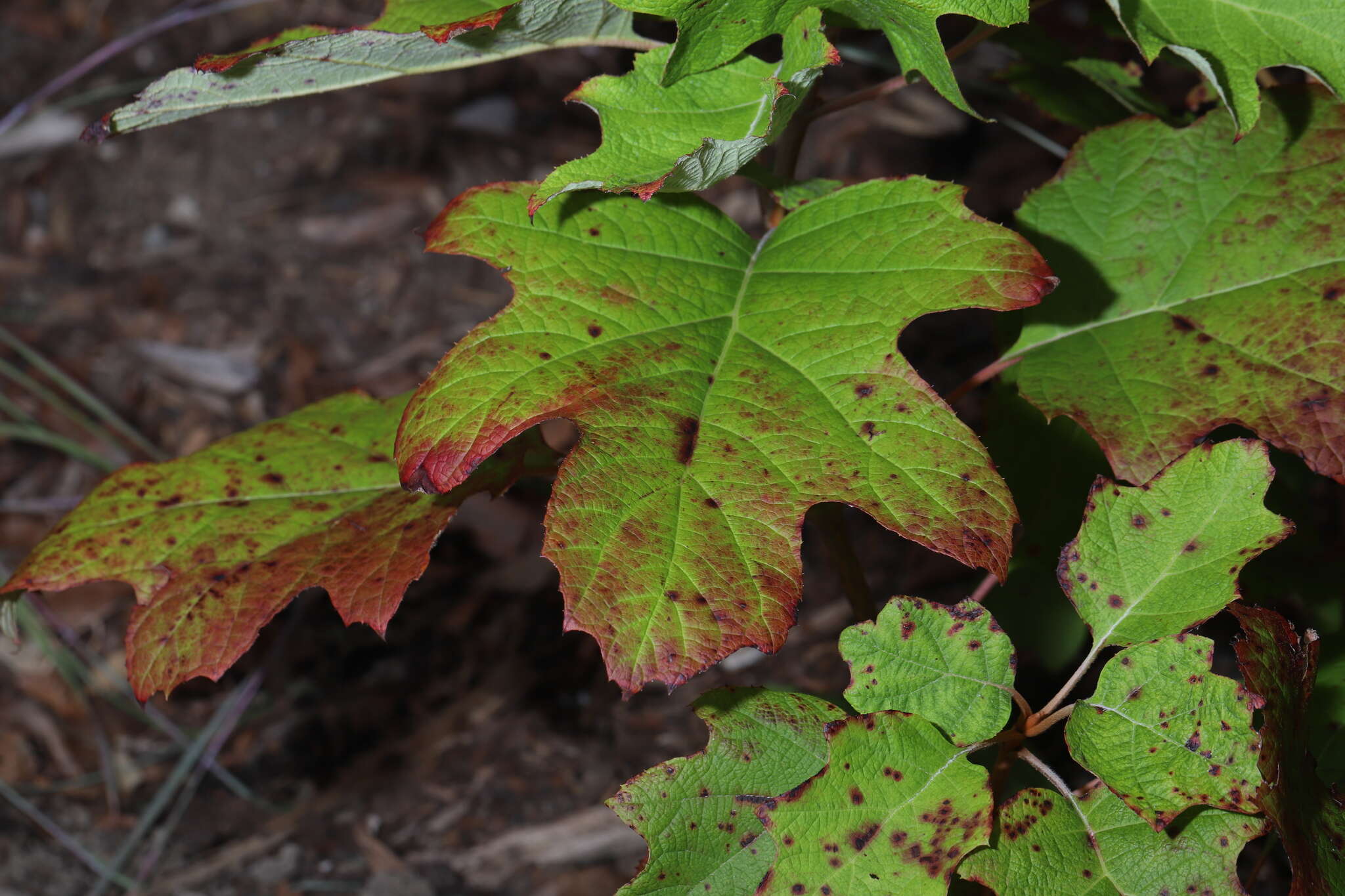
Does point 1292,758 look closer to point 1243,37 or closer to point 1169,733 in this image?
point 1169,733

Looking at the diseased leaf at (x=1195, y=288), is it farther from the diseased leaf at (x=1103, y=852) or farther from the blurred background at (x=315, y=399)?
the diseased leaf at (x=1103, y=852)

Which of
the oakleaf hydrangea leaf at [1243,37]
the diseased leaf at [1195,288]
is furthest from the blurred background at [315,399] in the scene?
the oakleaf hydrangea leaf at [1243,37]

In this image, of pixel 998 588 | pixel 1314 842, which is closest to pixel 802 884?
pixel 1314 842

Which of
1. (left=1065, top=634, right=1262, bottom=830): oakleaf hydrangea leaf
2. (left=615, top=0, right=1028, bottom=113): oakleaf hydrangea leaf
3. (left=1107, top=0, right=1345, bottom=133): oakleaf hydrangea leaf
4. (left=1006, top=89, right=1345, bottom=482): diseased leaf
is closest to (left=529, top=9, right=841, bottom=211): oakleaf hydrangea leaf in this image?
(left=615, top=0, right=1028, bottom=113): oakleaf hydrangea leaf

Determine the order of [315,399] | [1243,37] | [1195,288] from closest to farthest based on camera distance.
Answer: [1243,37]
[1195,288]
[315,399]

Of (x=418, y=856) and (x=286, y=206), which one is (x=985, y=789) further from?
(x=286, y=206)

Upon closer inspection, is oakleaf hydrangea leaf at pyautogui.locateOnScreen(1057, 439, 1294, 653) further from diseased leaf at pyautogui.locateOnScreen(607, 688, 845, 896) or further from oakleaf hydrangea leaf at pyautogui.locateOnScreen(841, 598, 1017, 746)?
diseased leaf at pyautogui.locateOnScreen(607, 688, 845, 896)

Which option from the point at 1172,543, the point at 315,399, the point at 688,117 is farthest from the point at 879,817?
the point at 315,399
